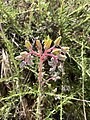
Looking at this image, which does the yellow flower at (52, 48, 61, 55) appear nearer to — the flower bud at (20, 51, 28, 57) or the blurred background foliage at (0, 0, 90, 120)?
the flower bud at (20, 51, 28, 57)

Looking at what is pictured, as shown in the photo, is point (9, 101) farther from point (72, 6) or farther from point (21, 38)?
point (72, 6)

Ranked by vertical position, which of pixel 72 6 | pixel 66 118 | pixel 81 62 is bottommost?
pixel 66 118

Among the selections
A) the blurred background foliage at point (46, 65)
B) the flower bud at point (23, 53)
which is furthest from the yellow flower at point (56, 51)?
the blurred background foliage at point (46, 65)

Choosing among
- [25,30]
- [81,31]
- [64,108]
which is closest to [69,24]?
[81,31]

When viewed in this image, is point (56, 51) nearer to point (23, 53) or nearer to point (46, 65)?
point (23, 53)

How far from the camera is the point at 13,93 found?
982 millimetres

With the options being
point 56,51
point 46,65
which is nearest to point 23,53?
point 56,51

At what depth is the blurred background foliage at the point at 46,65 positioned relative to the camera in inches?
39.3

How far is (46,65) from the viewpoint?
1058 millimetres

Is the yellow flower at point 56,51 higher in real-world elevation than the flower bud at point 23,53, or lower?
higher

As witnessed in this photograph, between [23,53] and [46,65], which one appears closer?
[23,53]

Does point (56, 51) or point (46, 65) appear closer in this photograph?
point (56, 51)

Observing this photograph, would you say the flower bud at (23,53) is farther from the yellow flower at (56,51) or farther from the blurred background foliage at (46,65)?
the blurred background foliage at (46,65)

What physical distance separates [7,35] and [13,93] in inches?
9.0
